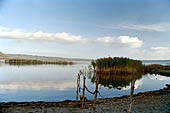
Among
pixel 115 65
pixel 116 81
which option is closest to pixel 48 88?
pixel 116 81

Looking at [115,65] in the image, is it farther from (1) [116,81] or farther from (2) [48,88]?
(2) [48,88]

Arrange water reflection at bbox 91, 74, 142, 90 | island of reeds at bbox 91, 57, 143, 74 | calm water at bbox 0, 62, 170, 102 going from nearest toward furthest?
calm water at bbox 0, 62, 170, 102 → water reflection at bbox 91, 74, 142, 90 → island of reeds at bbox 91, 57, 143, 74

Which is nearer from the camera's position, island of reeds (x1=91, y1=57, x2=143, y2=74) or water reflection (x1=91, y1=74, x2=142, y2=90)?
water reflection (x1=91, y1=74, x2=142, y2=90)

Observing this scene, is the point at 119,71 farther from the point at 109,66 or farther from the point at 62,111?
the point at 62,111

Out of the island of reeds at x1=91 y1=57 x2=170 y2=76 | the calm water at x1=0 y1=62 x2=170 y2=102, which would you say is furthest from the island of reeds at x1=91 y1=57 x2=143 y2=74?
the calm water at x1=0 y1=62 x2=170 y2=102

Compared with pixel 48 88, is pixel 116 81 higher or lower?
higher

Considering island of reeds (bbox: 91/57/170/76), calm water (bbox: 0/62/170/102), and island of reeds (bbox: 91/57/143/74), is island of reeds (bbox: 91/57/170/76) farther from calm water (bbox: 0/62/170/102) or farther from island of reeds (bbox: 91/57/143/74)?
calm water (bbox: 0/62/170/102)

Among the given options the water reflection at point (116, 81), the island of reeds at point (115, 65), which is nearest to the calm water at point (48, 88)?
the water reflection at point (116, 81)

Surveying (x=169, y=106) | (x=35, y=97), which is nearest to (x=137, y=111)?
(x=169, y=106)

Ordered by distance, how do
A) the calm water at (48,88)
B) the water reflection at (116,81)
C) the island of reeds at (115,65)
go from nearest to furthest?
1. the calm water at (48,88)
2. the water reflection at (116,81)
3. the island of reeds at (115,65)

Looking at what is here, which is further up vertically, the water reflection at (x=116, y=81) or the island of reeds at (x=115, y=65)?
the island of reeds at (x=115, y=65)

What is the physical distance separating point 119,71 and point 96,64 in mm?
3020

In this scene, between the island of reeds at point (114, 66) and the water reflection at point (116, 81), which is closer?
the water reflection at point (116, 81)

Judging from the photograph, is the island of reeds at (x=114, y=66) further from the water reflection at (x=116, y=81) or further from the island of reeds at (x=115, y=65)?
the water reflection at (x=116, y=81)
